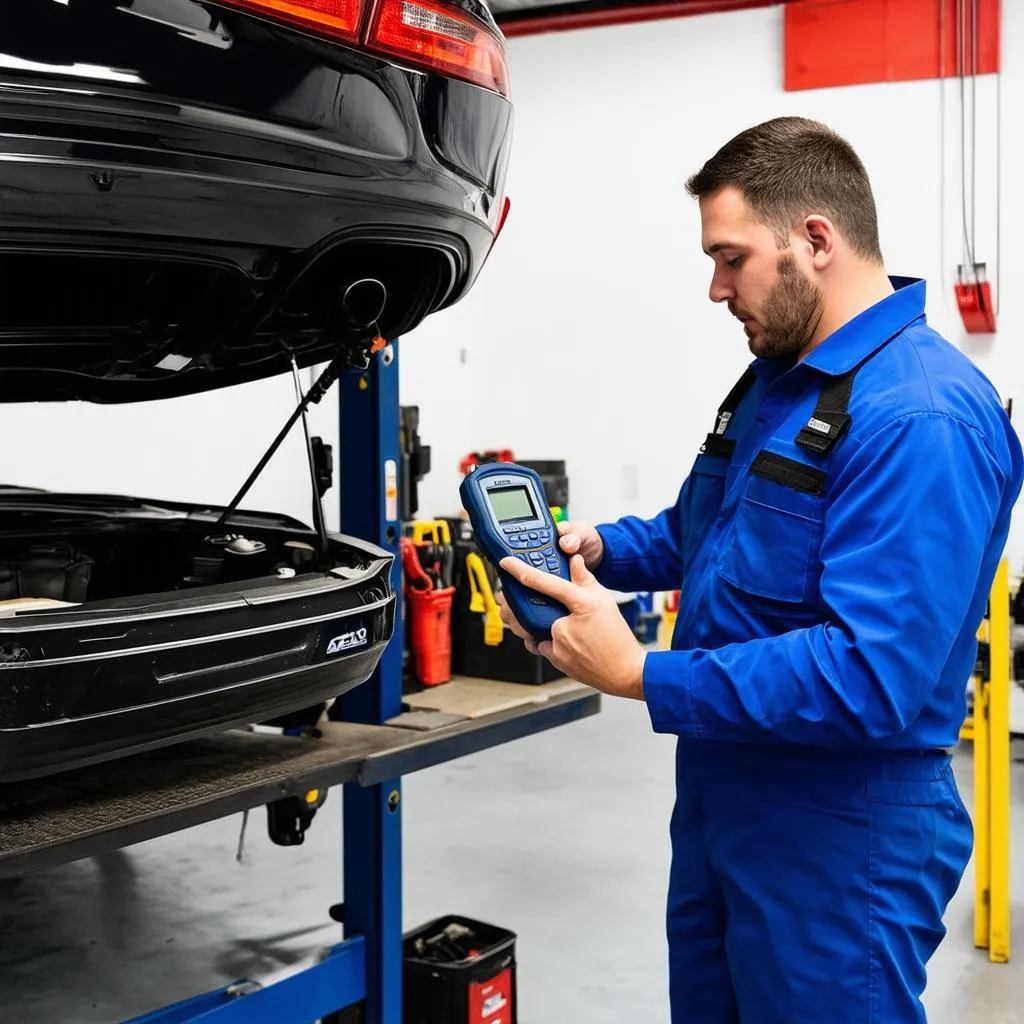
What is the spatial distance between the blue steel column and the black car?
0.26m

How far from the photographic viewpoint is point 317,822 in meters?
4.14

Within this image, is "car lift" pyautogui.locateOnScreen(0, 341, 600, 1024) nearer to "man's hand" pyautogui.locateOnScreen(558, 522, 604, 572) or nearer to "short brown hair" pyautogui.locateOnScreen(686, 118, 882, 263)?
"man's hand" pyautogui.locateOnScreen(558, 522, 604, 572)

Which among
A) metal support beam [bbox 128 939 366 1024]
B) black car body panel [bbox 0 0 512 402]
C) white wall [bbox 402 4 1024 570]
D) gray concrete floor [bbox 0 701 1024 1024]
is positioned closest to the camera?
black car body panel [bbox 0 0 512 402]

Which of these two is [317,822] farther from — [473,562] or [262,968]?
[473,562]

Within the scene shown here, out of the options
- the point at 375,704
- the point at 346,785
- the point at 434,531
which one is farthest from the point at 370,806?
the point at 434,531

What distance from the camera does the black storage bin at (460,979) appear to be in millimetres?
2482

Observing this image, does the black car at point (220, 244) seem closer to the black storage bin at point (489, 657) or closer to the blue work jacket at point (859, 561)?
the blue work jacket at point (859, 561)

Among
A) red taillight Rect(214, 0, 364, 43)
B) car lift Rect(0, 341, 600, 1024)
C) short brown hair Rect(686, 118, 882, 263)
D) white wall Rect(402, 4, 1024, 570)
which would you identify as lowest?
car lift Rect(0, 341, 600, 1024)

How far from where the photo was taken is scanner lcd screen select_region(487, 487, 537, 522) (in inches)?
64.4

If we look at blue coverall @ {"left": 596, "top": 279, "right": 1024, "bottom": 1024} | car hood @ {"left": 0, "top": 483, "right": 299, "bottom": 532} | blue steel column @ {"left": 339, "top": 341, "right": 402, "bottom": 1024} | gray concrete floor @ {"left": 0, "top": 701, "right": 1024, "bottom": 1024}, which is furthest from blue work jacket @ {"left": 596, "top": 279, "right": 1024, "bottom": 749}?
gray concrete floor @ {"left": 0, "top": 701, "right": 1024, "bottom": 1024}

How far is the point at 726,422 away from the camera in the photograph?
71.4 inches

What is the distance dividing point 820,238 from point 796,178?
8 centimetres

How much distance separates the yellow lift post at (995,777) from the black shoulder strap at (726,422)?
5.39ft

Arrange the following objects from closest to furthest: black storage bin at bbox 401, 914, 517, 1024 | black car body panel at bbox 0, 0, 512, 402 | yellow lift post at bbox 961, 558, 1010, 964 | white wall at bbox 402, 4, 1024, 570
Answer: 1. black car body panel at bbox 0, 0, 512, 402
2. black storage bin at bbox 401, 914, 517, 1024
3. yellow lift post at bbox 961, 558, 1010, 964
4. white wall at bbox 402, 4, 1024, 570
